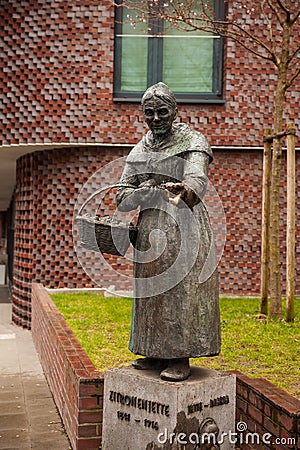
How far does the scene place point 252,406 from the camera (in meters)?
4.71

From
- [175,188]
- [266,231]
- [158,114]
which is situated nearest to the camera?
[175,188]

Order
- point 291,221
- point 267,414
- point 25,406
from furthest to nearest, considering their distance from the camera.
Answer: point 291,221, point 25,406, point 267,414

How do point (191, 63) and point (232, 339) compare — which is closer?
point (232, 339)

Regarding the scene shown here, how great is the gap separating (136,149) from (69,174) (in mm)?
7125

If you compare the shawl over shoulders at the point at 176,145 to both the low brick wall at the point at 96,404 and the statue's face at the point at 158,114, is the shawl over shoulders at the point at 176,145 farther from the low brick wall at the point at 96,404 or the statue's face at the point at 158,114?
the low brick wall at the point at 96,404

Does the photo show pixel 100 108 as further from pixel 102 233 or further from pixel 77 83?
pixel 102 233

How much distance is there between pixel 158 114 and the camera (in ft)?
14.0

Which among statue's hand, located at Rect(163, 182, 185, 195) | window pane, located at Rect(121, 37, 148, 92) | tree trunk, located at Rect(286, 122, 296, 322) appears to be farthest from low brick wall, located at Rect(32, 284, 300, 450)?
window pane, located at Rect(121, 37, 148, 92)

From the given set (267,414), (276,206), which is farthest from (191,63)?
(267,414)

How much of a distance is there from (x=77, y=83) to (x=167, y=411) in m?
7.92

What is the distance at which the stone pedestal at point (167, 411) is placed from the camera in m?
4.12

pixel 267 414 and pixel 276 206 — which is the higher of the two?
pixel 276 206

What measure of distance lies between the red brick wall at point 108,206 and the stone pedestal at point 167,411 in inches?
268

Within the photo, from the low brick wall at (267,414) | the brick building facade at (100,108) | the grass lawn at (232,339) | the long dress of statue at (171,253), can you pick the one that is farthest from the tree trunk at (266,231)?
the long dress of statue at (171,253)
